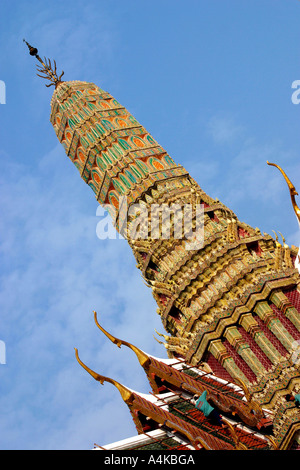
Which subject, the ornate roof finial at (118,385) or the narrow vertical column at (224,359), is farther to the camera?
the narrow vertical column at (224,359)

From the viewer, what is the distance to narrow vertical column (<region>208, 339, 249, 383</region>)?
90.3 ft

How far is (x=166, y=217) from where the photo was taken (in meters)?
36.3

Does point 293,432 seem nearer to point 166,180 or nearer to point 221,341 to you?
point 221,341

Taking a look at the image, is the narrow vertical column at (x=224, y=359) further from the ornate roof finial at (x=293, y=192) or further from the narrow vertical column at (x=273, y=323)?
the ornate roof finial at (x=293, y=192)

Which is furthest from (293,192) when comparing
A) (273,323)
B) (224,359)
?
(224,359)

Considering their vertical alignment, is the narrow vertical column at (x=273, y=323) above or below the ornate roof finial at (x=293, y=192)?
below

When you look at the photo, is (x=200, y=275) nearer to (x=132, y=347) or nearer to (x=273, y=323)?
(x=273, y=323)

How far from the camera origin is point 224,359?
92.7 feet

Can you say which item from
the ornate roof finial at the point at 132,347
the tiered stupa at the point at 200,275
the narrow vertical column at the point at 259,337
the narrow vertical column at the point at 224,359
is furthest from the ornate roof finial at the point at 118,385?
the narrow vertical column at the point at 259,337

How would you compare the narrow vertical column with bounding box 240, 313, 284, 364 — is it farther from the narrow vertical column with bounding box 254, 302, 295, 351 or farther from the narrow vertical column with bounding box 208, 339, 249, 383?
the narrow vertical column with bounding box 208, 339, 249, 383

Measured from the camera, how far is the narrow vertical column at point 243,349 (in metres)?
27.0

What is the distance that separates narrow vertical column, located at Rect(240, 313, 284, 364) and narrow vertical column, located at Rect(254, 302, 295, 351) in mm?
393

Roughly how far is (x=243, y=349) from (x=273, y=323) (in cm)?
162

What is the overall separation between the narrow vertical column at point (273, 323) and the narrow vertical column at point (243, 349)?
119 cm
